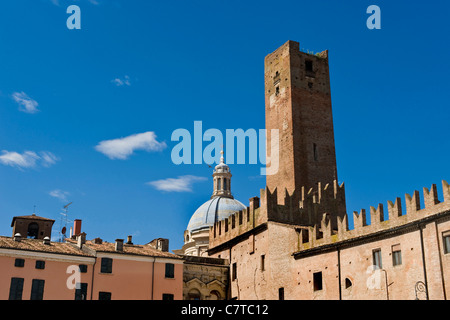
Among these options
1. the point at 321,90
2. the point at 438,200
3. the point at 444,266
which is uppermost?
the point at 321,90

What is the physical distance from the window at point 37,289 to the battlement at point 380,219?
42.6 feet

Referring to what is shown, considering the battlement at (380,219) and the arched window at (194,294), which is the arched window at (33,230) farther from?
the battlement at (380,219)

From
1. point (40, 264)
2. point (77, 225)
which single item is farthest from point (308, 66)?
point (40, 264)

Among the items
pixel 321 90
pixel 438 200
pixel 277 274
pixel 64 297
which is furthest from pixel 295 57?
pixel 64 297

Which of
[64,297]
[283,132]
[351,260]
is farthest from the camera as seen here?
[283,132]

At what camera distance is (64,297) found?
28.9 m

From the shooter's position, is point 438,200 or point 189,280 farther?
point 189,280

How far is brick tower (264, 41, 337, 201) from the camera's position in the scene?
116 feet

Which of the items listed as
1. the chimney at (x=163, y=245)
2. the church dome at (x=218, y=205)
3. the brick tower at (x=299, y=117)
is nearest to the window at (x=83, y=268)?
the chimney at (x=163, y=245)

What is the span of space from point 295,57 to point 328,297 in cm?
1767

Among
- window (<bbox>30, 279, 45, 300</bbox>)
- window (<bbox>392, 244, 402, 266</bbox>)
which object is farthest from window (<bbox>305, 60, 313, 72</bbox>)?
window (<bbox>30, 279, 45, 300</bbox>)

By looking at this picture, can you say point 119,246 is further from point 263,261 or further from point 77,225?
point 77,225

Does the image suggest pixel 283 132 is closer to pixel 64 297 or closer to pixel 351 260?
pixel 351 260

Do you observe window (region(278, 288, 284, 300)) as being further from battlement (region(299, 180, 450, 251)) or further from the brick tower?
the brick tower
